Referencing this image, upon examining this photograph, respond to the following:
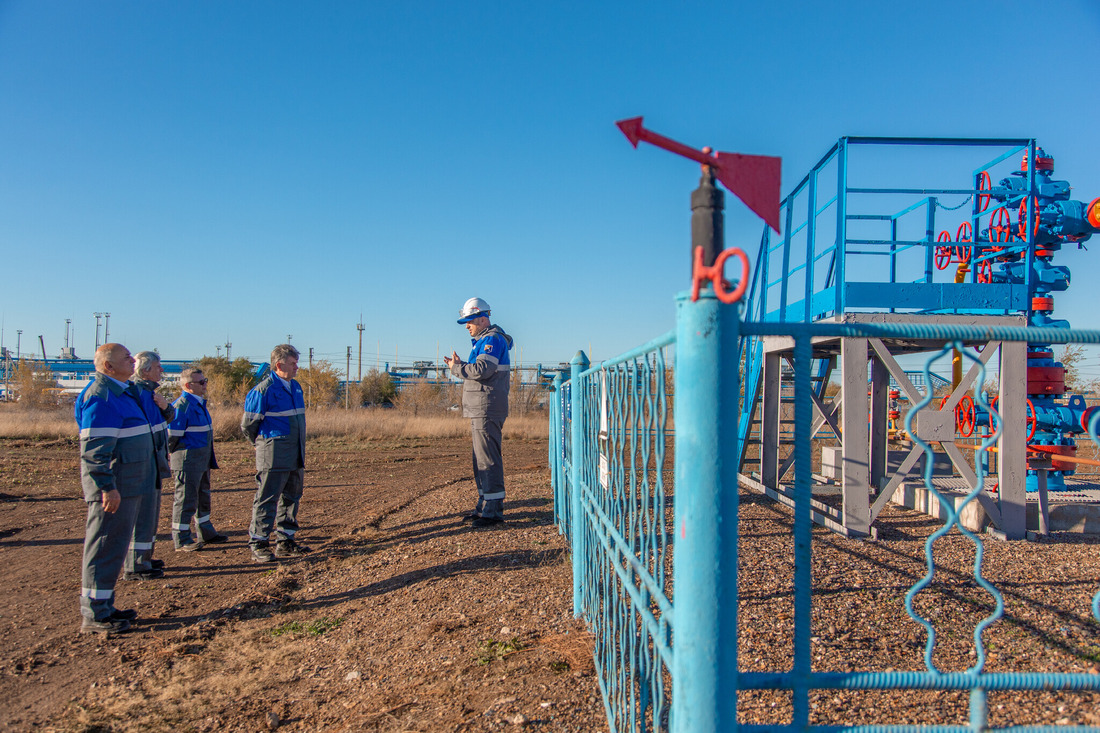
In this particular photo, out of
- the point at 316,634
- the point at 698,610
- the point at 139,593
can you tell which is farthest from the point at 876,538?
the point at 139,593

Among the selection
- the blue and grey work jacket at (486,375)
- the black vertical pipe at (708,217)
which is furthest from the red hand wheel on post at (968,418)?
the black vertical pipe at (708,217)

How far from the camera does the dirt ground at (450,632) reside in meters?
3.00

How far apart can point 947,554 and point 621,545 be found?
398 cm

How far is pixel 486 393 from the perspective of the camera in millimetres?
6234

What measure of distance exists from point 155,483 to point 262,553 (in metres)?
1.33

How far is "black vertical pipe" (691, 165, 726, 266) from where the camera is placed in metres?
1.39

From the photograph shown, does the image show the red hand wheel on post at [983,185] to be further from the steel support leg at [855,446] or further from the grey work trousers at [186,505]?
the grey work trousers at [186,505]

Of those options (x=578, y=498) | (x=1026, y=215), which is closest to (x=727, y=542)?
(x=578, y=498)

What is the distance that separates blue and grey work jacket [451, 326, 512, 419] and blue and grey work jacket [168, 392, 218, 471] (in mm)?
2385

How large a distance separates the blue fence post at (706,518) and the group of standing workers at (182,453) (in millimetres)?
4092

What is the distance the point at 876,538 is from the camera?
564 centimetres

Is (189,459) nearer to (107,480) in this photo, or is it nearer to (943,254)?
(107,480)

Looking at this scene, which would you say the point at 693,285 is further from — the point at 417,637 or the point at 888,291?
the point at 888,291

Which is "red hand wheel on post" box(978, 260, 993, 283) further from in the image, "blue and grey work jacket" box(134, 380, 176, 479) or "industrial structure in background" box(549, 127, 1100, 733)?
"blue and grey work jacket" box(134, 380, 176, 479)
